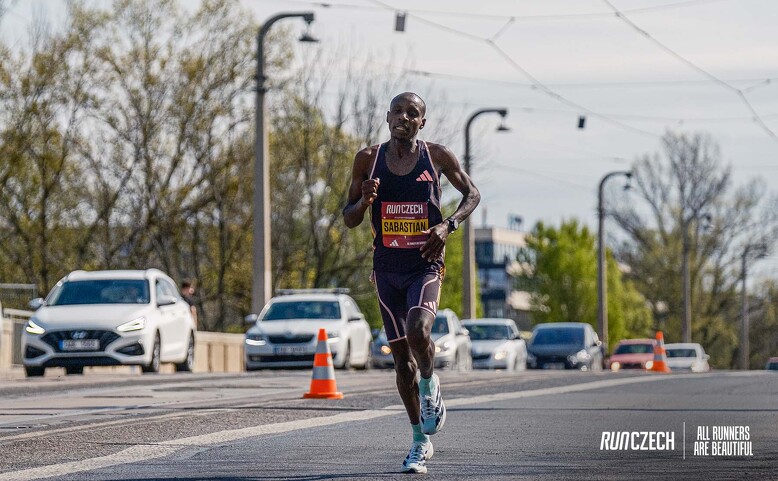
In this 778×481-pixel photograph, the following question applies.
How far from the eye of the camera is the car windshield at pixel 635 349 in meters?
49.5

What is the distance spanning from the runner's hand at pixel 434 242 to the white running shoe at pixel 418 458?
950mm

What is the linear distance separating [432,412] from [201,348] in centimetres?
2747

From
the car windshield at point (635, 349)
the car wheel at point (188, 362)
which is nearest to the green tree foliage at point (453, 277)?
the car windshield at point (635, 349)

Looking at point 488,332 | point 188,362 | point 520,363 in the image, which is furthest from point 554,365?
point 188,362

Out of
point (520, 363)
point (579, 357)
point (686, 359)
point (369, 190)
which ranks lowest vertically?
point (686, 359)

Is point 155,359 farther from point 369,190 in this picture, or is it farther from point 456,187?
point 369,190

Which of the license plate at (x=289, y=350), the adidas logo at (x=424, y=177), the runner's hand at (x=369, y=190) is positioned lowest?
the license plate at (x=289, y=350)

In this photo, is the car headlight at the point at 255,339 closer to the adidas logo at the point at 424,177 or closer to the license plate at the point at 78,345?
the license plate at the point at 78,345

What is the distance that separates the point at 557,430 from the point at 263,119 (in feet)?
74.8

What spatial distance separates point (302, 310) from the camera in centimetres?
2867

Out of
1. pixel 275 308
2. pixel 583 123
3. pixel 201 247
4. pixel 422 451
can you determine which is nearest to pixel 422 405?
pixel 422 451

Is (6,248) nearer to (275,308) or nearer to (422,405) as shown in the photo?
(275,308)

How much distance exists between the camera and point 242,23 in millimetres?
48250

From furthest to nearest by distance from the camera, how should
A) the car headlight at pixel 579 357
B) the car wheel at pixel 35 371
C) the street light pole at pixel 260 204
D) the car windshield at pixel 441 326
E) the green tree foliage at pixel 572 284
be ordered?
the green tree foliage at pixel 572 284 → the car headlight at pixel 579 357 → the car windshield at pixel 441 326 → the street light pole at pixel 260 204 → the car wheel at pixel 35 371
